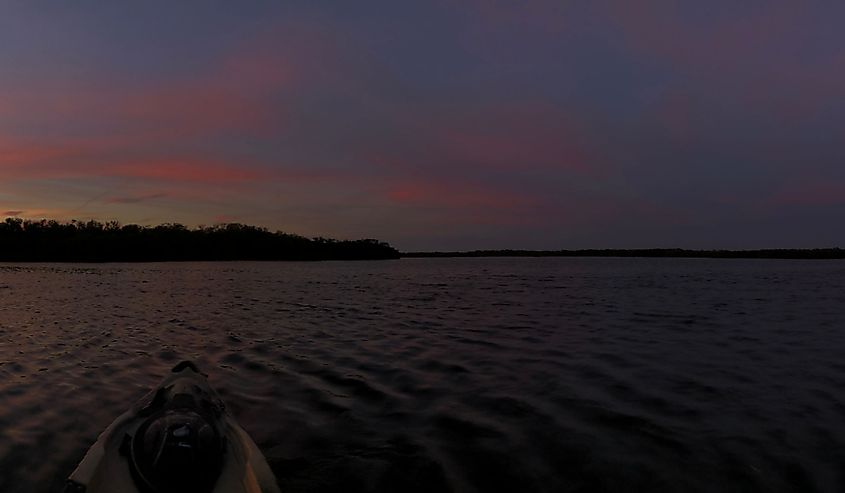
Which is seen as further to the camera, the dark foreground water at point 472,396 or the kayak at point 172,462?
the dark foreground water at point 472,396

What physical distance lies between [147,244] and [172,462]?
164 meters

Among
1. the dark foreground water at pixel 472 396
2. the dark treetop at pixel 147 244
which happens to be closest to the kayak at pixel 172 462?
the dark foreground water at pixel 472 396

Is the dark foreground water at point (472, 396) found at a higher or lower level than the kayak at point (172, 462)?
lower

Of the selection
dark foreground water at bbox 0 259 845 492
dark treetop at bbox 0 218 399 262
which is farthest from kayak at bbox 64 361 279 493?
dark treetop at bbox 0 218 399 262

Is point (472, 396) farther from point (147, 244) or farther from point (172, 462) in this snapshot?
point (147, 244)

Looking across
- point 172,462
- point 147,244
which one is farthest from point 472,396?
point 147,244

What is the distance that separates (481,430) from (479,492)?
233cm

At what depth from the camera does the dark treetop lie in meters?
146

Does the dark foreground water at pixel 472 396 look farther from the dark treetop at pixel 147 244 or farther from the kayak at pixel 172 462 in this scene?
the dark treetop at pixel 147 244

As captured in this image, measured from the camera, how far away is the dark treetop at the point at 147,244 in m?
146

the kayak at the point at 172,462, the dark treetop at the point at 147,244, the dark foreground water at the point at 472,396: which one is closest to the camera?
the kayak at the point at 172,462

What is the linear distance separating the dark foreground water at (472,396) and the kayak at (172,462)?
1546 mm

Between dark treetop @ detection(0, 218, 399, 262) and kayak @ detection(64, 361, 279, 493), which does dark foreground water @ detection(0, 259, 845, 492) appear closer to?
kayak @ detection(64, 361, 279, 493)

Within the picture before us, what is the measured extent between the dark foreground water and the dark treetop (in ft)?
455
